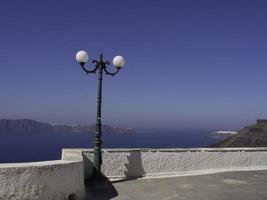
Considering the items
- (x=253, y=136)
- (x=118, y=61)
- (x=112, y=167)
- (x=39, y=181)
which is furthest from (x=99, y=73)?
(x=253, y=136)

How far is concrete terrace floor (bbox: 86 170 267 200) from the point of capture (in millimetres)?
11156

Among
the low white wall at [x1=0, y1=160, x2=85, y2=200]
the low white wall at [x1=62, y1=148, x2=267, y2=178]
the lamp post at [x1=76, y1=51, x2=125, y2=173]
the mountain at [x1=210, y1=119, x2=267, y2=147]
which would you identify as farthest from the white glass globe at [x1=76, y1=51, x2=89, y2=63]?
the mountain at [x1=210, y1=119, x2=267, y2=147]

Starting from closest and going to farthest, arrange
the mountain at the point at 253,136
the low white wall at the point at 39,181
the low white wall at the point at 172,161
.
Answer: the low white wall at the point at 39,181 < the low white wall at the point at 172,161 < the mountain at the point at 253,136

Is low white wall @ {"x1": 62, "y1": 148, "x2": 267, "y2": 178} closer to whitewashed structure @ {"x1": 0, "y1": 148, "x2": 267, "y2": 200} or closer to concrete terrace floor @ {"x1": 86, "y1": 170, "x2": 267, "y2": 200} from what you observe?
whitewashed structure @ {"x1": 0, "y1": 148, "x2": 267, "y2": 200}

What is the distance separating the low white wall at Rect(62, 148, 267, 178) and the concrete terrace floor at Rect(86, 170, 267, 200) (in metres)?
0.60

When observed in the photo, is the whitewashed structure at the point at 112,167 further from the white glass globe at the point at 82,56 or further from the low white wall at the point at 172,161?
the white glass globe at the point at 82,56

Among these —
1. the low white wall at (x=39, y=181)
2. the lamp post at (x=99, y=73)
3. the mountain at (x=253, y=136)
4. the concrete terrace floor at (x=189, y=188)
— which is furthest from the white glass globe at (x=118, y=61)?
the mountain at (x=253, y=136)

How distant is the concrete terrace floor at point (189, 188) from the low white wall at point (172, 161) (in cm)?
60

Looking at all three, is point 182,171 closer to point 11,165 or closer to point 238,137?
point 11,165

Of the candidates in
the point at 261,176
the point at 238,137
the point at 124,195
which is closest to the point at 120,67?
the point at 124,195

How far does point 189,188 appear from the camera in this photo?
41.1 feet

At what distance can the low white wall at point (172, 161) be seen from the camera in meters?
14.0

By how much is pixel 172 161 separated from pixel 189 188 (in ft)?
8.89

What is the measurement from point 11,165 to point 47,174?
0.78 meters
